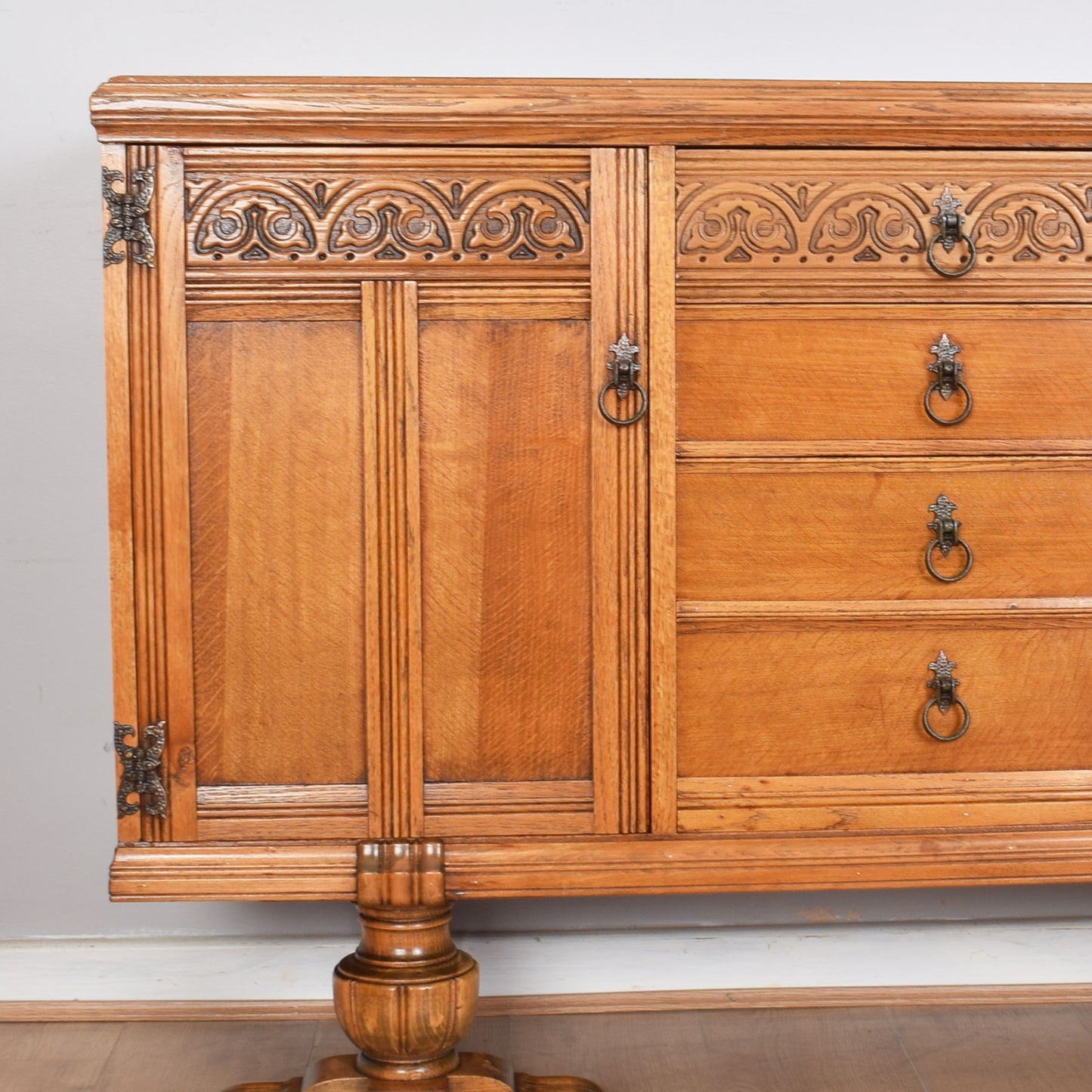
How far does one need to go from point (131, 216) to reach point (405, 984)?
968mm

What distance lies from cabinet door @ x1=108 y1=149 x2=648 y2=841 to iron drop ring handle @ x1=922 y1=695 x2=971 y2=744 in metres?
0.35

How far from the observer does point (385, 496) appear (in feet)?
4.66

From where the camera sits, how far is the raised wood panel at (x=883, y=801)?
1477mm

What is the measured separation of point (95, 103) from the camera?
4.41 feet

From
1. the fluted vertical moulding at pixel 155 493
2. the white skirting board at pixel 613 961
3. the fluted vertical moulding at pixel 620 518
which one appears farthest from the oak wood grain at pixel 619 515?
the white skirting board at pixel 613 961

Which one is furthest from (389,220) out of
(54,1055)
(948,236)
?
(54,1055)

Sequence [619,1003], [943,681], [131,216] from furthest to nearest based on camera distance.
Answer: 1. [619,1003]
2. [943,681]
3. [131,216]

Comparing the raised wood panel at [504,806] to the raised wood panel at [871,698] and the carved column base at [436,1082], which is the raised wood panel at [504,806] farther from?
the carved column base at [436,1082]

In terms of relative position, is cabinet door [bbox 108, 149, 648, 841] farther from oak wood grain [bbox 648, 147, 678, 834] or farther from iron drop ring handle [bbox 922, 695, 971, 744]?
iron drop ring handle [bbox 922, 695, 971, 744]

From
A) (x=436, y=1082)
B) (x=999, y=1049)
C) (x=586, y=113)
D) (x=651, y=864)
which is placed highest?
(x=586, y=113)

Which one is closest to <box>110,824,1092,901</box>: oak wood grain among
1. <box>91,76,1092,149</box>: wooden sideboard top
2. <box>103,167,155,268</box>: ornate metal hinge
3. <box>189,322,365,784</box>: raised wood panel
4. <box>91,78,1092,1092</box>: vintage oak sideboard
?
<box>91,78,1092,1092</box>: vintage oak sideboard

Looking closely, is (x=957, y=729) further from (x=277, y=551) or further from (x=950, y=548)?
(x=277, y=551)

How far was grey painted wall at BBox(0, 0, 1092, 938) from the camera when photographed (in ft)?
6.27

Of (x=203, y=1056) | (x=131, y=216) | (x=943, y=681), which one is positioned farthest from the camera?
(x=203, y=1056)
